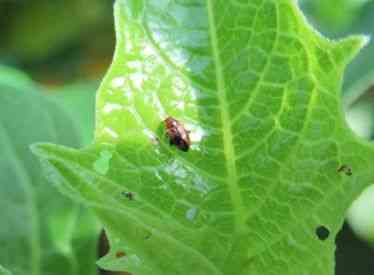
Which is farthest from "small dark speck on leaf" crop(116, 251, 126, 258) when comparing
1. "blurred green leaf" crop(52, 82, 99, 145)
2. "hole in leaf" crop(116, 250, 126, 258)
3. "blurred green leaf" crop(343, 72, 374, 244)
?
"blurred green leaf" crop(52, 82, 99, 145)

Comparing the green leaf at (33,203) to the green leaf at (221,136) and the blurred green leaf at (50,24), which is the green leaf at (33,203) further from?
the blurred green leaf at (50,24)

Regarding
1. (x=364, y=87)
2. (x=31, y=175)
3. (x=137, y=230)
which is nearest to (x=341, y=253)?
(x=364, y=87)

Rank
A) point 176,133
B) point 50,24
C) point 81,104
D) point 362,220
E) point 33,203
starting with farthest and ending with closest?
point 50,24 < point 81,104 < point 362,220 < point 33,203 < point 176,133

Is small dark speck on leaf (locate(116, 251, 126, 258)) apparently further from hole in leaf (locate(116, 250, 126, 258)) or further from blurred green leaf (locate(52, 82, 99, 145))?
blurred green leaf (locate(52, 82, 99, 145))

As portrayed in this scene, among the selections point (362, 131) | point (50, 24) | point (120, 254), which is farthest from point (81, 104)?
point (50, 24)

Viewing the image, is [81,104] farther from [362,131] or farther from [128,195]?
[128,195]

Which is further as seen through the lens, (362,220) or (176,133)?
(362,220)

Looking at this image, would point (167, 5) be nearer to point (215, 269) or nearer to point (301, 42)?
point (301, 42)
